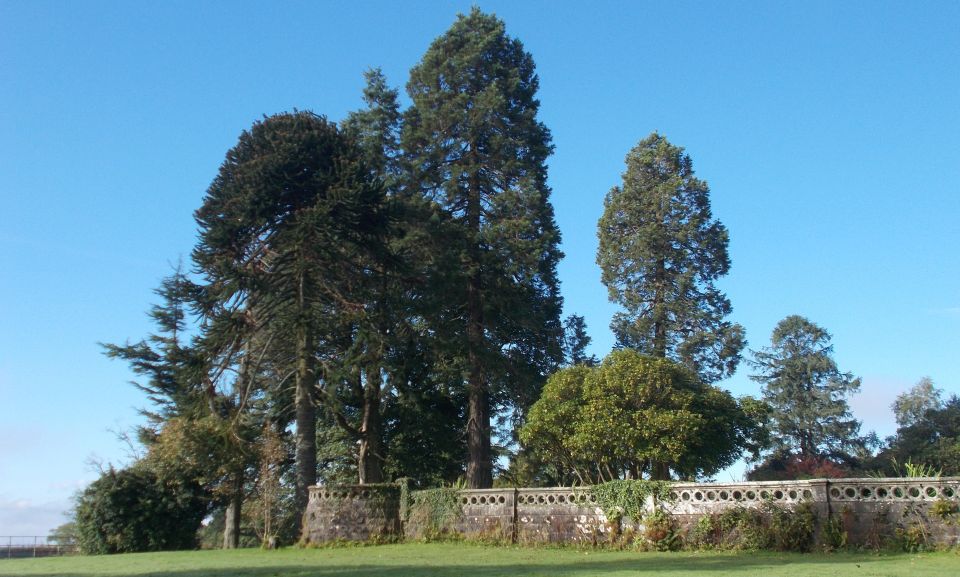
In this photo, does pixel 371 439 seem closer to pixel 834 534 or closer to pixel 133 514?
pixel 133 514

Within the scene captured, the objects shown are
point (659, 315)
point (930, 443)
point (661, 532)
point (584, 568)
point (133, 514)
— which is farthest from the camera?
Answer: point (930, 443)

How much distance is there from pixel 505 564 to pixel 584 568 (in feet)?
5.51

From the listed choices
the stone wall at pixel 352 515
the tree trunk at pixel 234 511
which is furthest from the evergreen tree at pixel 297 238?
the stone wall at pixel 352 515

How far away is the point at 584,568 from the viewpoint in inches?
521

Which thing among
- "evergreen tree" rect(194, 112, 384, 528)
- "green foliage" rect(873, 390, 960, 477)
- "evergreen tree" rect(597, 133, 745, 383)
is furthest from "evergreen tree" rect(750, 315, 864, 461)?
"evergreen tree" rect(194, 112, 384, 528)

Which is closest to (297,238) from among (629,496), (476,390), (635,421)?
(476,390)

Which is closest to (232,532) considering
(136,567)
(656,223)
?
(136,567)

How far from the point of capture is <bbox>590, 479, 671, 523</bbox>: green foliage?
17734 mm

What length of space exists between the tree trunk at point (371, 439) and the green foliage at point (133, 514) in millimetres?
8176

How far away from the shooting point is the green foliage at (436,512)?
814 inches

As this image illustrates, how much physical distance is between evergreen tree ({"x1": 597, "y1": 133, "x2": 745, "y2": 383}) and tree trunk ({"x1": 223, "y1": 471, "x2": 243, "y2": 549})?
684 inches

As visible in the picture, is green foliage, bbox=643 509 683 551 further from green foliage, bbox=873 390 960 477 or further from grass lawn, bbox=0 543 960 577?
green foliage, bbox=873 390 960 477

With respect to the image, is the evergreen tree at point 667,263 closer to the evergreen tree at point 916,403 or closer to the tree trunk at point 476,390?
the tree trunk at point 476,390

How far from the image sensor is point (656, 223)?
35688mm
